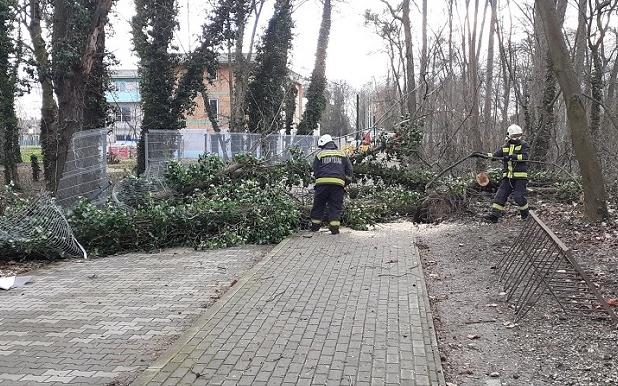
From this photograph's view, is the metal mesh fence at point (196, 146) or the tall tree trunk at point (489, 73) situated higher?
the tall tree trunk at point (489, 73)

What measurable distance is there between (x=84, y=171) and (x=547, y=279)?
29.9 feet

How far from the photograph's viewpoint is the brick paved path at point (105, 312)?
4379mm

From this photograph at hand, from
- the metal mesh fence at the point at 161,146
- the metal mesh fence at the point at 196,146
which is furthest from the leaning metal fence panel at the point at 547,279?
the metal mesh fence at the point at 161,146

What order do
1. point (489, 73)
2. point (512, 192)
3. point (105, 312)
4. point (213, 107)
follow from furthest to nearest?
1. point (213, 107)
2. point (489, 73)
3. point (512, 192)
4. point (105, 312)

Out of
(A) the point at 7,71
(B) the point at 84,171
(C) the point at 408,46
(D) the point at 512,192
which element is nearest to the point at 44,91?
(A) the point at 7,71

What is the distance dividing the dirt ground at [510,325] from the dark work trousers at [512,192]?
52.2 inches

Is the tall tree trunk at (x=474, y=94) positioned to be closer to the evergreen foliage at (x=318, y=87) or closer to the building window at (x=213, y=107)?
the evergreen foliage at (x=318, y=87)

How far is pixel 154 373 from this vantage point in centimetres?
407

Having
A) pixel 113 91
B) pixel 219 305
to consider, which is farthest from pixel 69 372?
pixel 113 91

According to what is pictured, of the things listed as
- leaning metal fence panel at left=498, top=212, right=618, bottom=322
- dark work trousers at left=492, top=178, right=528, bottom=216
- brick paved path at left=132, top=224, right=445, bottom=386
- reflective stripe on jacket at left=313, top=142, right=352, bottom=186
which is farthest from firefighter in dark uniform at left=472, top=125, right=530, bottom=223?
brick paved path at left=132, top=224, right=445, bottom=386

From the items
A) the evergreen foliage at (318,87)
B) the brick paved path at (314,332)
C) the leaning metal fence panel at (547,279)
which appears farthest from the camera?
the evergreen foliage at (318,87)

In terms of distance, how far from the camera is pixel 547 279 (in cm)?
630

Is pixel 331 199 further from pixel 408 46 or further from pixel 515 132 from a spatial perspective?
pixel 408 46

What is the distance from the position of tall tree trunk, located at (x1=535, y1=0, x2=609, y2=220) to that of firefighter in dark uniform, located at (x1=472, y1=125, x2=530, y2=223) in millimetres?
1242
